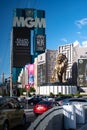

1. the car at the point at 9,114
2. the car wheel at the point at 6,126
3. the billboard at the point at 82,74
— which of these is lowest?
the car wheel at the point at 6,126

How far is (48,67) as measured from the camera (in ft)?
545

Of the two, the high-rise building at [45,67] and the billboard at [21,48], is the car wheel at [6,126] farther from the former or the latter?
the billboard at [21,48]

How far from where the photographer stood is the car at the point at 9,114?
1394 centimetres

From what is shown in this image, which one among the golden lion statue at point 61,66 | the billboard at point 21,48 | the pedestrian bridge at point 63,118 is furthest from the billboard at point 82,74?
the pedestrian bridge at point 63,118

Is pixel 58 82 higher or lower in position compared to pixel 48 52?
lower

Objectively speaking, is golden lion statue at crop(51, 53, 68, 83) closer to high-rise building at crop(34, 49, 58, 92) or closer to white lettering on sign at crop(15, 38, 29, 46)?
high-rise building at crop(34, 49, 58, 92)

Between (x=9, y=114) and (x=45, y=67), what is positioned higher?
(x=45, y=67)

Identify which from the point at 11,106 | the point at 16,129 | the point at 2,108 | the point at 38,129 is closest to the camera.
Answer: the point at 38,129

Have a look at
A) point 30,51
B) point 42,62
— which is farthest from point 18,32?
point 42,62

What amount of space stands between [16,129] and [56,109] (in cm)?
549

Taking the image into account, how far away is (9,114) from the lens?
1484cm

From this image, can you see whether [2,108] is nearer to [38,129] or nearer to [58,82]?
[38,129]

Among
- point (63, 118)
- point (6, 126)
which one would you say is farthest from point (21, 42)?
point (63, 118)

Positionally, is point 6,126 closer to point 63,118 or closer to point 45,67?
point 63,118
